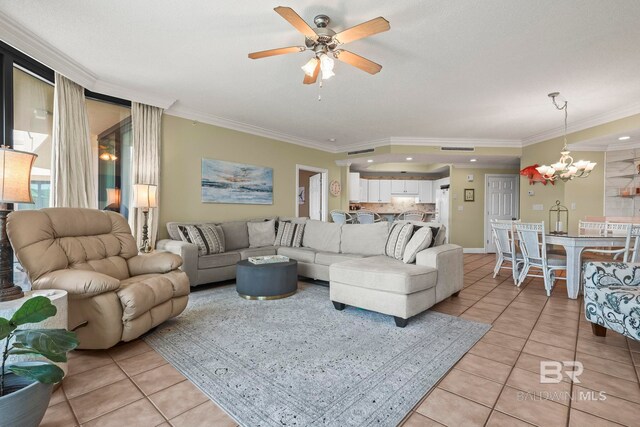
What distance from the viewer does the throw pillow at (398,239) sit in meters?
3.42

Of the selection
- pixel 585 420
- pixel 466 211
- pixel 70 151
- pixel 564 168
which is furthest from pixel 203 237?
pixel 466 211

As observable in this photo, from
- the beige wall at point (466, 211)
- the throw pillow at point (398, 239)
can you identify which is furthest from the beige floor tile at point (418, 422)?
the beige wall at point (466, 211)

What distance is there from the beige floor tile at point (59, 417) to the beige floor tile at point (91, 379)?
0.09 meters

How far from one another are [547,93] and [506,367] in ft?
11.1

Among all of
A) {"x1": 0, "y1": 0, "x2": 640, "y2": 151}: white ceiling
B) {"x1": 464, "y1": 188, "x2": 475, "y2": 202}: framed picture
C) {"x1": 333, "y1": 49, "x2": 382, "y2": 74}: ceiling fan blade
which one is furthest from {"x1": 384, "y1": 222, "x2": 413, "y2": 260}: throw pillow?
{"x1": 464, "y1": 188, "x2": 475, "y2": 202}: framed picture

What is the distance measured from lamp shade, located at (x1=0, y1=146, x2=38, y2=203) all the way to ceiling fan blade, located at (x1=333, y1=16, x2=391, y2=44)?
2130mm

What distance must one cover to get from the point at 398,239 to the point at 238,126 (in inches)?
133

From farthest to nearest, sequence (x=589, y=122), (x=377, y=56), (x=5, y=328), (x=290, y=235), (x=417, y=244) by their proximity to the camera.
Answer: (x=290, y=235) → (x=589, y=122) → (x=417, y=244) → (x=377, y=56) → (x=5, y=328)

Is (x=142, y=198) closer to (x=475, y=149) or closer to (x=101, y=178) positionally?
(x=101, y=178)

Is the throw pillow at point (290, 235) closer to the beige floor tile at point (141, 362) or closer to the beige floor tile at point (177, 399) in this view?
the beige floor tile at point (141, 362)

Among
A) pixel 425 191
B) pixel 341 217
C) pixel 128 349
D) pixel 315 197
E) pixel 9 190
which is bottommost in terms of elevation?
pixel 128 349

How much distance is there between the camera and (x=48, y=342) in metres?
1.19

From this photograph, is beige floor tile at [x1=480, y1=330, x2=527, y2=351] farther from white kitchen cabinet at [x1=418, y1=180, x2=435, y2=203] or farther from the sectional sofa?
white kitchen cabinet at [x1=418, y1=180, x2=435, y2=203]

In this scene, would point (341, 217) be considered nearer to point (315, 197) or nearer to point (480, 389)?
point (315, 197)
